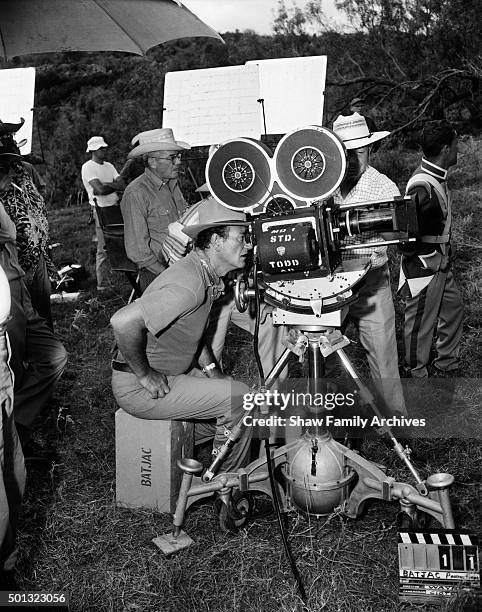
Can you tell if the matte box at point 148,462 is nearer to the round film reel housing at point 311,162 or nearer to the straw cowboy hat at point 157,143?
the round film reel housing at point 311,162

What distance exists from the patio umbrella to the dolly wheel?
220 cm

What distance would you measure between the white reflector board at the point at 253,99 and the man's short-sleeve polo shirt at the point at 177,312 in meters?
2.62

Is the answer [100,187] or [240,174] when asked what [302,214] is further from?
[100,187]

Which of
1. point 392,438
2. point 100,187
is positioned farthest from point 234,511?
point 100,187

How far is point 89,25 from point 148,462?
6.68 ft

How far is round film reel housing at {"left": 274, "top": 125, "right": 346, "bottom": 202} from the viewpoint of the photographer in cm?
225

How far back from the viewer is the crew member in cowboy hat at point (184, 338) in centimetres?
267

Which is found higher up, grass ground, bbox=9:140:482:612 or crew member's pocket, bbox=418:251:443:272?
crew member's pocket, bbox=418:251:443:272

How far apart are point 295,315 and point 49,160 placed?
16.7 meters

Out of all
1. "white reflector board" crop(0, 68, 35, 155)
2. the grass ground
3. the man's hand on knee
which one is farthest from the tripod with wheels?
"white reflector board" crop(0, 68, 35, 155)

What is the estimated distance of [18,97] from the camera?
5.52 metres

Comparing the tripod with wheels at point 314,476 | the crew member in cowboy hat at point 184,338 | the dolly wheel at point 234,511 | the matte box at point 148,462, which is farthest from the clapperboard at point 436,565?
the matte box at point 148,462

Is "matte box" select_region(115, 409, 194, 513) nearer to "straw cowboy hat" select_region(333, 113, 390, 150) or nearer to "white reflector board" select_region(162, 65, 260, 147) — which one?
"straw cowboy hat" select_region(333, 113, 390, 150)

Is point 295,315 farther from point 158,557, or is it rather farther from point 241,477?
point 158,557
